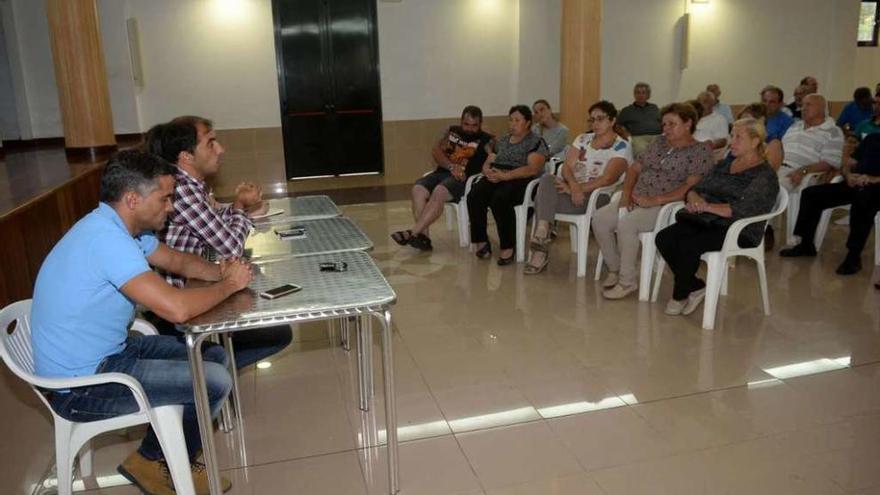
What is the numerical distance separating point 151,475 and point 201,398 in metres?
0.48

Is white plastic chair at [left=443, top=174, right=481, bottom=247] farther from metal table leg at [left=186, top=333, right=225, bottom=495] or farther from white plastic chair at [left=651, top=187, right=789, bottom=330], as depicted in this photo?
metal table leg at [left=186, top=333, right=225, bottom=495]

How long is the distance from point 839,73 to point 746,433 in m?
9.58

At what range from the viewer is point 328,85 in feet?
28.0

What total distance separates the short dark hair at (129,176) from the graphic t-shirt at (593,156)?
3441 millimetres

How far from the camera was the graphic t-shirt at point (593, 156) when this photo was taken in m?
4.71

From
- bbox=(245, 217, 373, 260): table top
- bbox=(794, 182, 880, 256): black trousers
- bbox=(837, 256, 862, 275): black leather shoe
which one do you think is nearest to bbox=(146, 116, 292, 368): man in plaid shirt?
bbox=(245, 217, 373, 260): table top

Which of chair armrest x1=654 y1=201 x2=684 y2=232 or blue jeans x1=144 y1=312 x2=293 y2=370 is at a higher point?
chair armrest x1=654 y1=201 x2=684 y2=232

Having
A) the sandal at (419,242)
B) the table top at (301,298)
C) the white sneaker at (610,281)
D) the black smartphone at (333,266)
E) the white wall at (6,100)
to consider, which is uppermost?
the white wall at (6,100)

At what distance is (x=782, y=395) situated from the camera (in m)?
2.86

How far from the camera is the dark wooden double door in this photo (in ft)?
27.2

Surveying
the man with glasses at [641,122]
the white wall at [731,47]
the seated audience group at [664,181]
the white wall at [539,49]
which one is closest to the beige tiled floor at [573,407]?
the seated audience group at [664,181]

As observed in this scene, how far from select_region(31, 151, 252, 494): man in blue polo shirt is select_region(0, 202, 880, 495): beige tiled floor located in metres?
0.56

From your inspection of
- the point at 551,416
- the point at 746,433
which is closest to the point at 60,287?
the point at 551,416

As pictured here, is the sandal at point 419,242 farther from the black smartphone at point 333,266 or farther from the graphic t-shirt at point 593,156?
the black smartphone at point 333,266
